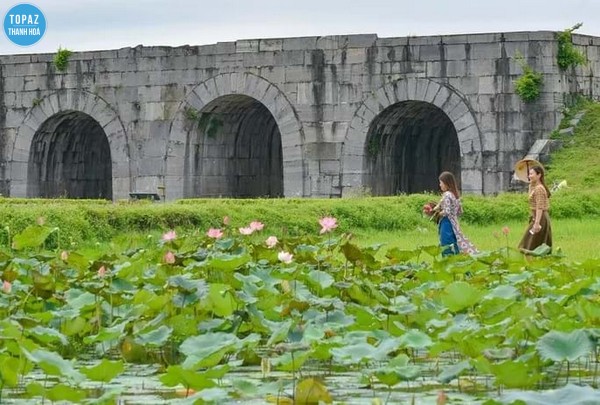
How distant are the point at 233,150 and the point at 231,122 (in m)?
0.52

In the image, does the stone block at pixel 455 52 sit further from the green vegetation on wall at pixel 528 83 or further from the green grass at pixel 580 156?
the green grass at pixel 580 156

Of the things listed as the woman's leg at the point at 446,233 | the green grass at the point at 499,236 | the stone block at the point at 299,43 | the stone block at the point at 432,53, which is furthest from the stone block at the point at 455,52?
the woman's leg at the point at 446,233

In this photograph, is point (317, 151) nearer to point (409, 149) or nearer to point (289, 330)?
point (409, 149)

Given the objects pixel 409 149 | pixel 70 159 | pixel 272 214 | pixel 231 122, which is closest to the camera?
pixel 272 214

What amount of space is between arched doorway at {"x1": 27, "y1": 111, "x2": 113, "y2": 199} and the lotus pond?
18.8m

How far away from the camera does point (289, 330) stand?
7.31 m

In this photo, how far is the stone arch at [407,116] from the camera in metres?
25.7

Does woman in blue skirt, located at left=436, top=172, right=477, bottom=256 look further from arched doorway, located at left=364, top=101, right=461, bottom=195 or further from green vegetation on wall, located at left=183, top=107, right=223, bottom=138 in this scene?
green vegetation on wall, located at left=183, top=107, right=223, bottom=138

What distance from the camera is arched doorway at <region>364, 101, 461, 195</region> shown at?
88.4 ft

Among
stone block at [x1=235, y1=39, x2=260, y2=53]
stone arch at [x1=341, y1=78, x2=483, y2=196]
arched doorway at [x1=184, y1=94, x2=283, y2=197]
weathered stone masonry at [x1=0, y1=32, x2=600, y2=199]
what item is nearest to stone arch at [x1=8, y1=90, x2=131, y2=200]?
weathered stone masonry at [x1=0, y1=32, x2=600, y2=199]

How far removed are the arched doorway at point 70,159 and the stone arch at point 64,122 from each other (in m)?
0.04

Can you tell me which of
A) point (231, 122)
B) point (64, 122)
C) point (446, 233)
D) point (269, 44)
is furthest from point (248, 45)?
point (446, 233)

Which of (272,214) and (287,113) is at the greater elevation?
(287,113)

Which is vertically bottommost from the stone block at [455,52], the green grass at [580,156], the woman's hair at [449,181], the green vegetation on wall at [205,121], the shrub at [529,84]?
the woman's hair at [449,181]
